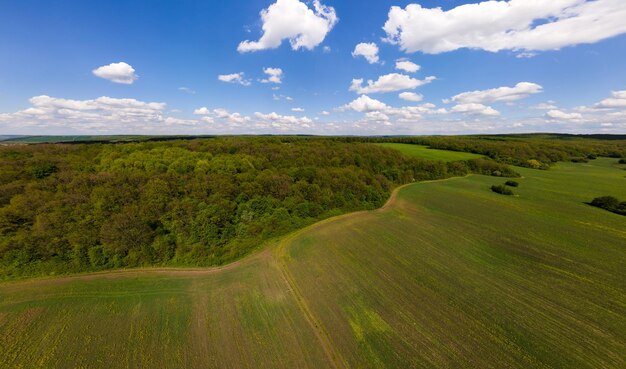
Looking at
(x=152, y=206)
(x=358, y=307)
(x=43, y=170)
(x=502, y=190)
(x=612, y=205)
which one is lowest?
(x=358, y=307)

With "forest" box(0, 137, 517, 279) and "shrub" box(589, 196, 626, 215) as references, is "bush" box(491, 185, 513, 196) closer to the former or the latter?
"shrub" box(589, 196, 626, 215)

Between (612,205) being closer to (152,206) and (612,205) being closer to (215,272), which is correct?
(215,272)

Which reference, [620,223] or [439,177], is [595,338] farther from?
[439,177]

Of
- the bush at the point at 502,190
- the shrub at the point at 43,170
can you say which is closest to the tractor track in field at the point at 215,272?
the shrub at the point at 43,170

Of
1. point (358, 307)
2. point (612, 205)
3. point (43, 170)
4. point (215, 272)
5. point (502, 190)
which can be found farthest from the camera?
point (502, 190)

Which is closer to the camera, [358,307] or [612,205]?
[358,307]

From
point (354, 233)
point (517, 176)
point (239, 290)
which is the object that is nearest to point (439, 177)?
point (517, 176)

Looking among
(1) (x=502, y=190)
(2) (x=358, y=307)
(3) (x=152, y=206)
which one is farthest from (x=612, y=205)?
(3) (x=152, y=206)
